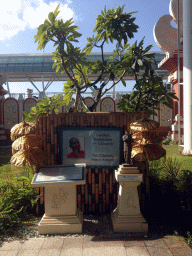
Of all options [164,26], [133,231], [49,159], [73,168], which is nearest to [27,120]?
[49,159]

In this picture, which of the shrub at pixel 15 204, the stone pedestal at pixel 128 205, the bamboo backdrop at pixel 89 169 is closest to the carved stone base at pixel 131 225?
the stone pedestal at pixel 128 205

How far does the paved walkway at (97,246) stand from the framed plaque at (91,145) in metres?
1.25

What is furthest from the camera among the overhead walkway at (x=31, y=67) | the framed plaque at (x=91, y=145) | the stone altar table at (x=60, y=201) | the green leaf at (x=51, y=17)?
the overhead walkway at (x=31, y=67)

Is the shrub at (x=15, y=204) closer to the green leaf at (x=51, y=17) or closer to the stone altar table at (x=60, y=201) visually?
the stone altar table at (x=60, y=201)

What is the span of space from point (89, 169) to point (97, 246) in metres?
1.37

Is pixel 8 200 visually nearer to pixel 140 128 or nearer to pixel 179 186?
pixel 140 128

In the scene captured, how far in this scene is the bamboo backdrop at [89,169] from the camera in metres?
4.34

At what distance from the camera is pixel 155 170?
17.2 ft

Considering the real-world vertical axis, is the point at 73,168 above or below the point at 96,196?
above

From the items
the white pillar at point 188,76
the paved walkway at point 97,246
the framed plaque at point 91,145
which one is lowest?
the paved walkway at point 97,246

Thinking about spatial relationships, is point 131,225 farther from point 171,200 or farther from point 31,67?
point 31,67

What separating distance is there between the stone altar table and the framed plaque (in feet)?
1.49

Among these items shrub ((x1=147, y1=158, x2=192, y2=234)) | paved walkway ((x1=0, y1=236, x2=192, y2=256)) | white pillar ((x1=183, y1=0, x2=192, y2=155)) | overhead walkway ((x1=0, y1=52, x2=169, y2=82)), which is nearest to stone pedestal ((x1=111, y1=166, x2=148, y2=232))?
paved walkway ((x1=0, y1=236, x2=192, y2=256))

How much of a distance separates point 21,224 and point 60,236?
2.44ft
